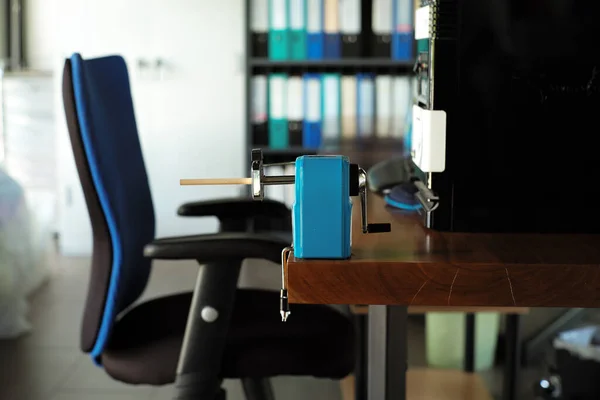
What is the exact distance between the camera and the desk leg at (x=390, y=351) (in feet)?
4.56

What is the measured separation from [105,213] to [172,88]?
3076 mm

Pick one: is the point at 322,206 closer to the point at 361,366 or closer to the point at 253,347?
the point at 253,347

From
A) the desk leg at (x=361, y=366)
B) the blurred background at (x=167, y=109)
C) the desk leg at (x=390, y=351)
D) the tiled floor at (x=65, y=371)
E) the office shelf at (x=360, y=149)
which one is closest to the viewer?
the desk leg at (x=390, y=351)

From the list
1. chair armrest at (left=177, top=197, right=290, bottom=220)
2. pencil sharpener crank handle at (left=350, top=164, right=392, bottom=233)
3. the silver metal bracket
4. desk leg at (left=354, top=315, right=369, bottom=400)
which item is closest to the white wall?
desk leg at (left=354, top=315, right=369, bottom=400)

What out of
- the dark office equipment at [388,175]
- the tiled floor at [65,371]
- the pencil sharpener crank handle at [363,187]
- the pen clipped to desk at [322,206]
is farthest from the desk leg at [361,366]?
the pen clipped to desk at [322,206]

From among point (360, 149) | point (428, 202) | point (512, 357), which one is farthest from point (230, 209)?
point (360, 149)

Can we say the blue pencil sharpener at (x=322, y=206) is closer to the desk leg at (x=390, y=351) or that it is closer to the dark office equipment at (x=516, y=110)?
the dark office equipment at (x=516, y=110)

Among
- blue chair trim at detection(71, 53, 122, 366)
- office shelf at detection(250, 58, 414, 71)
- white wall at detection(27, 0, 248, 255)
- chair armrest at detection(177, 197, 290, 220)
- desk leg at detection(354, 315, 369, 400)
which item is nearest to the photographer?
blue chair trim at detection(71, 53, 122, 366)

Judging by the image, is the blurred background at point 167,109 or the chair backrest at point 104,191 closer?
the chair backrest at point 104,191

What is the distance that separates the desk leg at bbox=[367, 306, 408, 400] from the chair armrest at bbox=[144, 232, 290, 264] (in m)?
0.20

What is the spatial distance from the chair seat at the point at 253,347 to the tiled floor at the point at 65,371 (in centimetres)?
81

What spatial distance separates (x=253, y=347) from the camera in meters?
1.52

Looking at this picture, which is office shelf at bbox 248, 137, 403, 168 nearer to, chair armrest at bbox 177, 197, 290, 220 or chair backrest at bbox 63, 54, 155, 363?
chair armrest at bbox 177, 197, 290, 220

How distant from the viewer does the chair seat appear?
1505 millimetres
